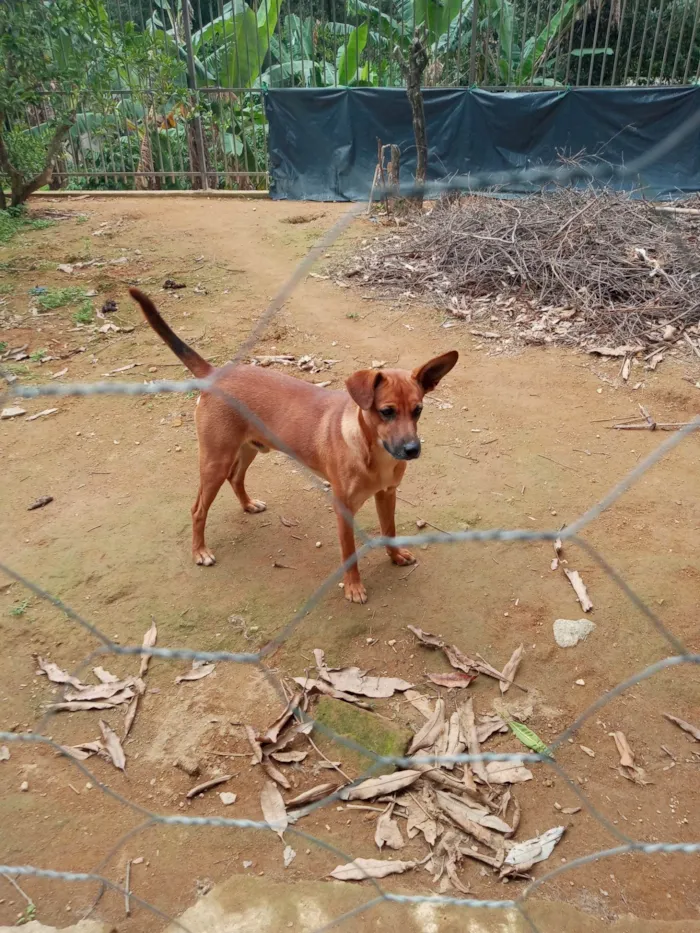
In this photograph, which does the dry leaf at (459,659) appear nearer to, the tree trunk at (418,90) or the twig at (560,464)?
the twig at (560,464)

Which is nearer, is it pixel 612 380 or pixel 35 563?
pixel 35 563

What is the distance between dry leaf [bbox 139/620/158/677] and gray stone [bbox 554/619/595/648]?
6.42 feet

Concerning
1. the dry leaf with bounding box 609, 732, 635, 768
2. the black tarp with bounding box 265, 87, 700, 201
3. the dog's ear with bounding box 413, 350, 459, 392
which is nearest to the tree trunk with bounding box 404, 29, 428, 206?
the black tarp with bounding box 265, 87, 700, 201

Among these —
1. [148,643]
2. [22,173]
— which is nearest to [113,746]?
[148,643]

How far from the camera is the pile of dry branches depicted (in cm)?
626

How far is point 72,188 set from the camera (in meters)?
12.7

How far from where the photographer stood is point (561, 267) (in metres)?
6.81

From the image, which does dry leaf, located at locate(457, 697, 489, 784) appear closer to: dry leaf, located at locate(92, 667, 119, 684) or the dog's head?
the dog's head

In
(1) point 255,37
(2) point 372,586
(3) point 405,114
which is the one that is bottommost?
(2) point 372,586

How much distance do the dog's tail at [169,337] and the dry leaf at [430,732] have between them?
78.4 inches

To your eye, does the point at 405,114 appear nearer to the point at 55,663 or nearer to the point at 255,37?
the point at 255,37

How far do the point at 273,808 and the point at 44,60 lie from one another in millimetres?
9838

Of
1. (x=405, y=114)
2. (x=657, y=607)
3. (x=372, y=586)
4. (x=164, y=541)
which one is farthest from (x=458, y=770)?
(x=405, y=114)

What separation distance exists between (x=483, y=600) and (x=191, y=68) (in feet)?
40.4
